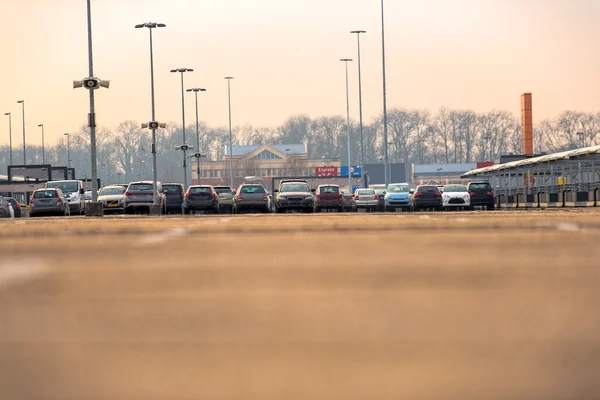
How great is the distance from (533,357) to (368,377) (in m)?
1.01

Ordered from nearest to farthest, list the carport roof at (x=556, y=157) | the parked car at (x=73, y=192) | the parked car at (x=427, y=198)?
the carport roof at (x=556, y=157)
the parked car at (x=73, y=192)
the parked car at (x=427, y=198)

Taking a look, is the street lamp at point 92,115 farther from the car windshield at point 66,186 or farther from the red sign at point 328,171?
the red sign at point 328,171

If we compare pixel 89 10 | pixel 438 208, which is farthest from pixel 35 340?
pixel 438 208

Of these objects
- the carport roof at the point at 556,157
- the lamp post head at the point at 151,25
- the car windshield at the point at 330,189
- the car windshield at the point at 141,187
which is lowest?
the car windshield at the point at 330,189

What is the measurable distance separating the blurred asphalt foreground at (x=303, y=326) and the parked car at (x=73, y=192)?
49.4 m

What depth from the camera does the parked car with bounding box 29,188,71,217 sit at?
56.8 m

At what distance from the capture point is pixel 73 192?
209 ft

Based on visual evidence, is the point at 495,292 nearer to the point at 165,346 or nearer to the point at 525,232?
the point at 165,346

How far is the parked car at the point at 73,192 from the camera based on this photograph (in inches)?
2488

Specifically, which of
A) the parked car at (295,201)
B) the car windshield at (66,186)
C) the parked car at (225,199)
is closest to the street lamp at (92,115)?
the parked car at (295,201)

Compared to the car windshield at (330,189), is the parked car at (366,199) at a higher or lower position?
lower

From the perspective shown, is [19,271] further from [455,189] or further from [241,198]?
[455,189]

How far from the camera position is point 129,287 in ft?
33.2

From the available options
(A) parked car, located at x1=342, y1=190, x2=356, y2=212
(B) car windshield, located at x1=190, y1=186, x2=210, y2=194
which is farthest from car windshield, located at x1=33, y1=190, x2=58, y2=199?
(A) parked car, located at x1=342, y1=190, x2=356, y2=212
